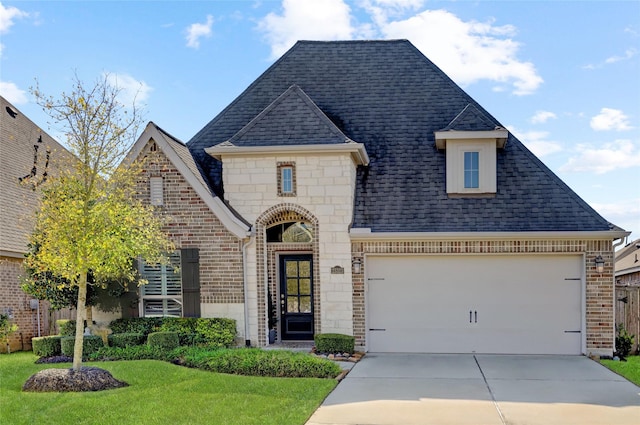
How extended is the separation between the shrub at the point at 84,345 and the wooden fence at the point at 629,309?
482 inches

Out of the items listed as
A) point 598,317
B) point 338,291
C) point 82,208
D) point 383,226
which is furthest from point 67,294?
point 598,317

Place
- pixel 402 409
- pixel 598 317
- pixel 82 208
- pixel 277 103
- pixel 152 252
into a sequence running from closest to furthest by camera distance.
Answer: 1. pixel 402 409
2. pixel 82 208
3. pixel 152 252
4. pixel 598 317
5. pixel 277 103

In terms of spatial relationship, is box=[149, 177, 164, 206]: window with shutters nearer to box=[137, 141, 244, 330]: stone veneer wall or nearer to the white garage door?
box=[137, 141, 244, 330]: stone veneer wall

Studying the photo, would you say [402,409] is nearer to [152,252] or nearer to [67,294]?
[152,252]

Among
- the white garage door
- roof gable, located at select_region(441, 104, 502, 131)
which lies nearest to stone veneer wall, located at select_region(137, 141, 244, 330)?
the white garage door

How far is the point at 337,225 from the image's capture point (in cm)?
1336

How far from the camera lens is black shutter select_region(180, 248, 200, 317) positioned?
1328cm

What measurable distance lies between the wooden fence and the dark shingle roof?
193 centimetres

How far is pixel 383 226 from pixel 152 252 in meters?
5.36

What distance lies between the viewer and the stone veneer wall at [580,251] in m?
12.7

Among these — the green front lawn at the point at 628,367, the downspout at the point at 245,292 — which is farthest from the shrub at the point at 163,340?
the green front lawn at the point at 628,367

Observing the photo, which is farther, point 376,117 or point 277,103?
point 376,117

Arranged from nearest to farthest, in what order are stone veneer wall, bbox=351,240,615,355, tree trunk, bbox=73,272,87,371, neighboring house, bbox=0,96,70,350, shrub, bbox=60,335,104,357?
1. tree trunk, bbox=73,272,87,371
2. shrub, bbox=60,335,104,357
3. stone veneer wall, bbox=351,240,615,355
4. neighboring house, bbox=0,96,70,350

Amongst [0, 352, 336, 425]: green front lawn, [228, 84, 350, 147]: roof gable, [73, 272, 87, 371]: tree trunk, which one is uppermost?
[228, 84, 350, 147]: roof gable
